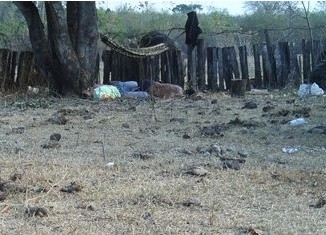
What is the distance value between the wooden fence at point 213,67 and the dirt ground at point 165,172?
386 cm

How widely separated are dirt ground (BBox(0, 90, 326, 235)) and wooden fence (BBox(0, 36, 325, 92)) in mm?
3858

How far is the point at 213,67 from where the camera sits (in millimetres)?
11969

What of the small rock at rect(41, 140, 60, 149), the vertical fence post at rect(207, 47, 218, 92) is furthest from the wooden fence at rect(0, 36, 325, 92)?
the small rock at rect(41, 140, 60, 149)

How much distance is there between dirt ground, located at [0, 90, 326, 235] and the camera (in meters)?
3.45

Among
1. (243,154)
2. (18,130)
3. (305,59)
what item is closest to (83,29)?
(18,130)

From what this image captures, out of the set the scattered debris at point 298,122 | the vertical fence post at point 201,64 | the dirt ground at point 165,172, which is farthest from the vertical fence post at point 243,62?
the scattered debris at point 298,122

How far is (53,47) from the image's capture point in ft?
34.4

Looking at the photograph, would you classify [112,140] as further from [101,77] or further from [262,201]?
[101,77]

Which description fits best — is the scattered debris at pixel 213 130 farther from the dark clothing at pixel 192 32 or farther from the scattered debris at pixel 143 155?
the dark clothing at pixel 192 32

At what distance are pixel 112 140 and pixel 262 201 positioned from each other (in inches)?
99.3

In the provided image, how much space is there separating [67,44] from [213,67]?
3021 mm

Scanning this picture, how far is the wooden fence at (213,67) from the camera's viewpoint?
11961mm

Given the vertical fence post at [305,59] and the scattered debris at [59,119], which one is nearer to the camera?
the scattered debris at [59,119]

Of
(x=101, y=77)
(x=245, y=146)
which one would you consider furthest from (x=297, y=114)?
(x=101, y=77)
